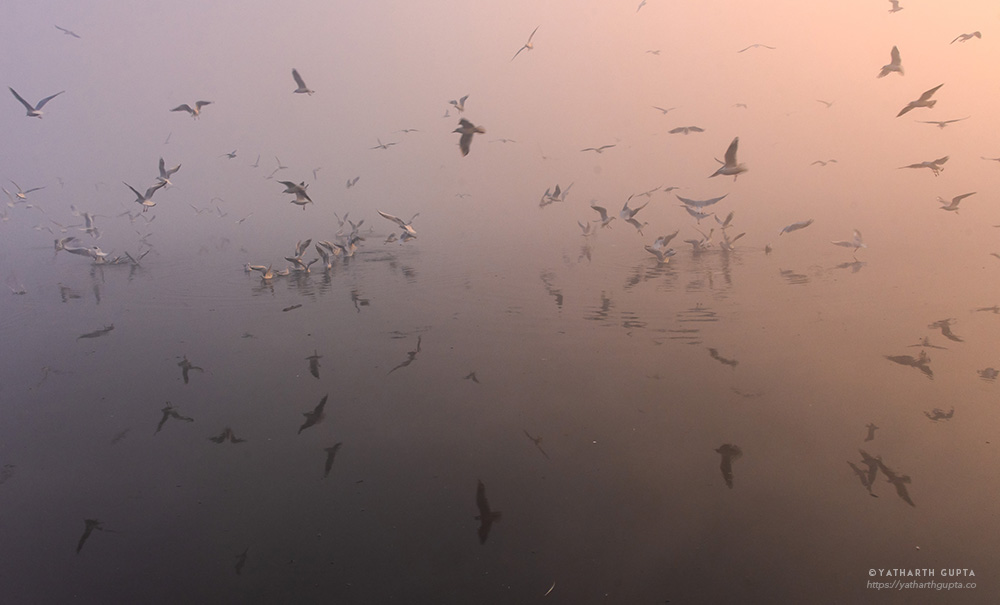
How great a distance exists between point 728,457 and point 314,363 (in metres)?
4.74

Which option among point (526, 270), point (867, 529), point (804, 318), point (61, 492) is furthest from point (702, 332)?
point (61, 492)

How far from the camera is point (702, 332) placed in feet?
25.6

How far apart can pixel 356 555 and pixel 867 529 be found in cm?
340

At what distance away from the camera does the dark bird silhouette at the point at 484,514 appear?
4.08 metres

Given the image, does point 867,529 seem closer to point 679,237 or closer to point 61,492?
point 61,492

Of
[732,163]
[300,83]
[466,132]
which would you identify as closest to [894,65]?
[732,163]

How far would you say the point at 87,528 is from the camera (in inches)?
164

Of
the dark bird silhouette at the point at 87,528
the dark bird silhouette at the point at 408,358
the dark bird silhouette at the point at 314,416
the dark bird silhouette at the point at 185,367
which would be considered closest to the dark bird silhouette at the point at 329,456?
the dark bird silhouette at the point at 314,416

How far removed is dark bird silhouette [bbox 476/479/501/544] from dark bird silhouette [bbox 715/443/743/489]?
5.84ft

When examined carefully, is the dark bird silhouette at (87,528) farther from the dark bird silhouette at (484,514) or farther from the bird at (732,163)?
the bird at (732,163)

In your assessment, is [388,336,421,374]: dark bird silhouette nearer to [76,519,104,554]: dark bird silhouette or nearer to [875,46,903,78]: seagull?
[76,519,104,554]: dark bird silhouette

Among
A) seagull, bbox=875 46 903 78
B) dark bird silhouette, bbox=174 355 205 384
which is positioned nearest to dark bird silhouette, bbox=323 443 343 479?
dark bird silhouette, bbox=174 355 205 384

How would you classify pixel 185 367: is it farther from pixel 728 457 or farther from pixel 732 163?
pixel 732 163

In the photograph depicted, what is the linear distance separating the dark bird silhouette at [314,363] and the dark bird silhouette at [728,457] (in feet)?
14.4
